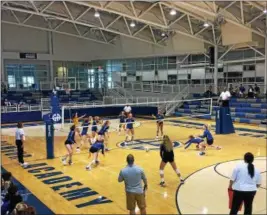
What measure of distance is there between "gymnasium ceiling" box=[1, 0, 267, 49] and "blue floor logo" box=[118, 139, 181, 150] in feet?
32.0

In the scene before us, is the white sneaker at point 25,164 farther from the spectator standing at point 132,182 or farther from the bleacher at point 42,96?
the bleacher at point 42,96

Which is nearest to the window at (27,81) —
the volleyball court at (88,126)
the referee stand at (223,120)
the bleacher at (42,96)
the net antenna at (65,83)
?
the net antenna at (65,83)

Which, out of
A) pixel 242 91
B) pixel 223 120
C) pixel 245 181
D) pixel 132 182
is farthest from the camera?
pixel 242 91

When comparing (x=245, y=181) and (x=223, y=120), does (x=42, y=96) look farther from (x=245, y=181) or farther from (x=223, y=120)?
(x=245, y=181)

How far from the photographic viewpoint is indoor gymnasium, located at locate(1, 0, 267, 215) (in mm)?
7449

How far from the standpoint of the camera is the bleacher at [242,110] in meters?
22.5

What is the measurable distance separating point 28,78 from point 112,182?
30.6 metres

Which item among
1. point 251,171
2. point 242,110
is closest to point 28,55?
point 242,110

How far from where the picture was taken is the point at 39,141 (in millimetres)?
16375

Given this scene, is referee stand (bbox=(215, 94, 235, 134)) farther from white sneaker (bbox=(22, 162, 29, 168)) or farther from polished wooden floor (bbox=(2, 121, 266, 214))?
white sneaker (bbox=(22, 162, 29, 168))

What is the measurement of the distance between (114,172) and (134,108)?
764 inches

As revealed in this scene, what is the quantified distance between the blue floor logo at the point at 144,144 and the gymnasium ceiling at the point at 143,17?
9.76 meters

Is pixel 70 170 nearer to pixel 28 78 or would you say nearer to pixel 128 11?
pixel 128 11

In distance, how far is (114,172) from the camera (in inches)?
397
